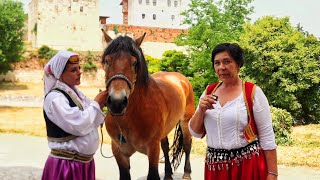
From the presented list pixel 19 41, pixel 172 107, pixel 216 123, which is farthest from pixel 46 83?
pixel 19 41

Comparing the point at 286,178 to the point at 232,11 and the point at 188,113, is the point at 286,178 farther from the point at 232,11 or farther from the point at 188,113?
the point at 232,11

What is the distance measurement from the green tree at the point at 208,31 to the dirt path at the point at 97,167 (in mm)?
10410

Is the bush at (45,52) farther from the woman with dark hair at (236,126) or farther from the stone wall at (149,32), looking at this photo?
the woman with dark hair at (236,126)

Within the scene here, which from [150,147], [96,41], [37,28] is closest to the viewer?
[150,147]

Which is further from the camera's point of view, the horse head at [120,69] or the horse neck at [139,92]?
the horse neck at [139,92]

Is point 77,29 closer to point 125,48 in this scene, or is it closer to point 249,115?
point 125,48

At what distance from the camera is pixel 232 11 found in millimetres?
23094

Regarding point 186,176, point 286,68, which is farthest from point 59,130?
point 286,68

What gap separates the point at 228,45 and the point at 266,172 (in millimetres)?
863

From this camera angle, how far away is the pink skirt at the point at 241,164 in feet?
8.29

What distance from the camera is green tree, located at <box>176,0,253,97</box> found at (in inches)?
772

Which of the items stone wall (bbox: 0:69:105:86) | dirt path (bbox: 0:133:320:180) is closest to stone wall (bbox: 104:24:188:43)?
stone wall (bbox: 0:69:105:86)

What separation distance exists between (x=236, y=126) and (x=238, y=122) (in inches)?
1.2

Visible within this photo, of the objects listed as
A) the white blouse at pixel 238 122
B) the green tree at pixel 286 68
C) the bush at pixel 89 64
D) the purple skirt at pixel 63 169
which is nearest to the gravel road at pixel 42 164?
the purple skirt at pixel 63 169
